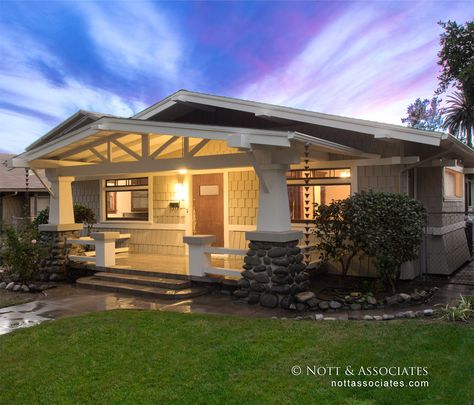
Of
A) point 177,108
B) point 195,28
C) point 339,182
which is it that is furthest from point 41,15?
point 339,182

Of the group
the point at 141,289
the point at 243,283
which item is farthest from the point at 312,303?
the point at 141,289

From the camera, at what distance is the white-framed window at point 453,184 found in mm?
9618

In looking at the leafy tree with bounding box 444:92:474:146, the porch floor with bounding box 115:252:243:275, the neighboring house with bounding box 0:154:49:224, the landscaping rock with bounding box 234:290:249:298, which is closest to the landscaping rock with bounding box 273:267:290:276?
the landscaping rock with bounding box 234:290:249:298

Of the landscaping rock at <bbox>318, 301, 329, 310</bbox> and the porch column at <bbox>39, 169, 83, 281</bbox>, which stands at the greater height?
the porch column at <bbox>39, 169, 83, 281</bbox>

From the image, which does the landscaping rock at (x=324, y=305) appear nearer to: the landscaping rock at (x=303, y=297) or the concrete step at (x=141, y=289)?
the landscaping rock at (x=303, y=297)

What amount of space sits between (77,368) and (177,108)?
6.43m

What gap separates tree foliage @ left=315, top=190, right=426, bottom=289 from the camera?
21.9 feet

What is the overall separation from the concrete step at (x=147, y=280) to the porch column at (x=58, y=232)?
117 cm

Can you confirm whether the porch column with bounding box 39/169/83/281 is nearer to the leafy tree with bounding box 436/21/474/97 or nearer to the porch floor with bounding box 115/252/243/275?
the porch floor with bounding box 115/252/243/275

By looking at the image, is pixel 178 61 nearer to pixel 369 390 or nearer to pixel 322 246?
pixel 322 246

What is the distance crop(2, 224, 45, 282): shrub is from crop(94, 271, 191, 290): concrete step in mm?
1278

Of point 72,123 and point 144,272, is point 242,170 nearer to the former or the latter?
point 144,272

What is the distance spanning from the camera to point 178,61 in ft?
58.3

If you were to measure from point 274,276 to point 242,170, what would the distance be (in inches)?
148
